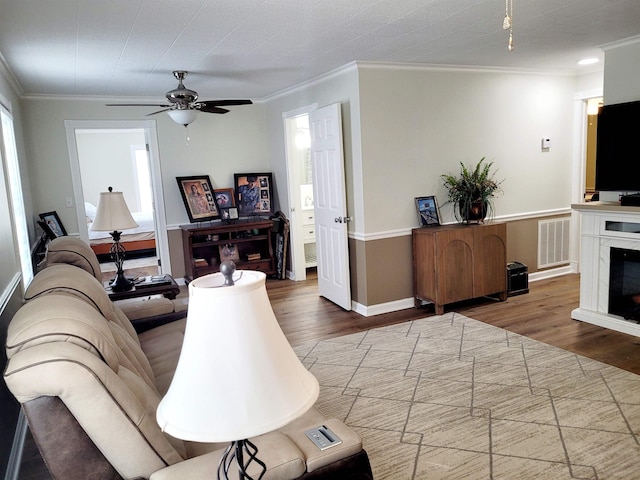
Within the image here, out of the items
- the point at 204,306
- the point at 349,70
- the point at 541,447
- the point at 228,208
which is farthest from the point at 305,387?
the point at 228,208

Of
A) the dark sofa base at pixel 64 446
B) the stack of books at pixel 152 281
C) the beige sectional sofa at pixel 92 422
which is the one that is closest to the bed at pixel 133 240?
the stack of books at pixel 152 281

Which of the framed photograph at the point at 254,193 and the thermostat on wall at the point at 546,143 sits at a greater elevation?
the thermostat on wall at the point at 546,143

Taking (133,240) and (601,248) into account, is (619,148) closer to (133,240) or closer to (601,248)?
(601,248)

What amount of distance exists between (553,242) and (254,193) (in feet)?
12.8

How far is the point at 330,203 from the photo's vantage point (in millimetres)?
4855

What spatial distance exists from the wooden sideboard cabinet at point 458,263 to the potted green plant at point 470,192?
0.62 ft

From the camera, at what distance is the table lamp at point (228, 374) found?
0.97 meters

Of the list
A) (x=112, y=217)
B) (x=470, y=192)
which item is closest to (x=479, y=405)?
(x=470, y=192)

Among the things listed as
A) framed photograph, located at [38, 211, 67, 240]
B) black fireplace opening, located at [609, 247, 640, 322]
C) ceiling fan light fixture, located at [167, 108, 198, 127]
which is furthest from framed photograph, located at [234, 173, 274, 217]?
black fireplace opening, located at [609, 247, 640, 322]

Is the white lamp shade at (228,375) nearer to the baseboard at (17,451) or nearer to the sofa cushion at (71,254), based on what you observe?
the baseboard at (17,451)

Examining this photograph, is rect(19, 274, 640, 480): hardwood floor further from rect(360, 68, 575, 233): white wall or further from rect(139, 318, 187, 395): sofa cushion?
rect(139, 318, 187, 395): sofa cushion

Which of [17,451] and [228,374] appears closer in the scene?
[228,374]

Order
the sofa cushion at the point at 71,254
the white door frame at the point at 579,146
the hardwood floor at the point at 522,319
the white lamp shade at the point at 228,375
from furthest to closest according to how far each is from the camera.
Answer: the white door frame at the point at 579,146
the hardwood floor at the point at 522,319
the sofa cushion at the point at 71,254
the white lamp shade at the point at 228,375

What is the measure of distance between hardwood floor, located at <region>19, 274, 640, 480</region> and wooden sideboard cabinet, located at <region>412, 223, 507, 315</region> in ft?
0.65
